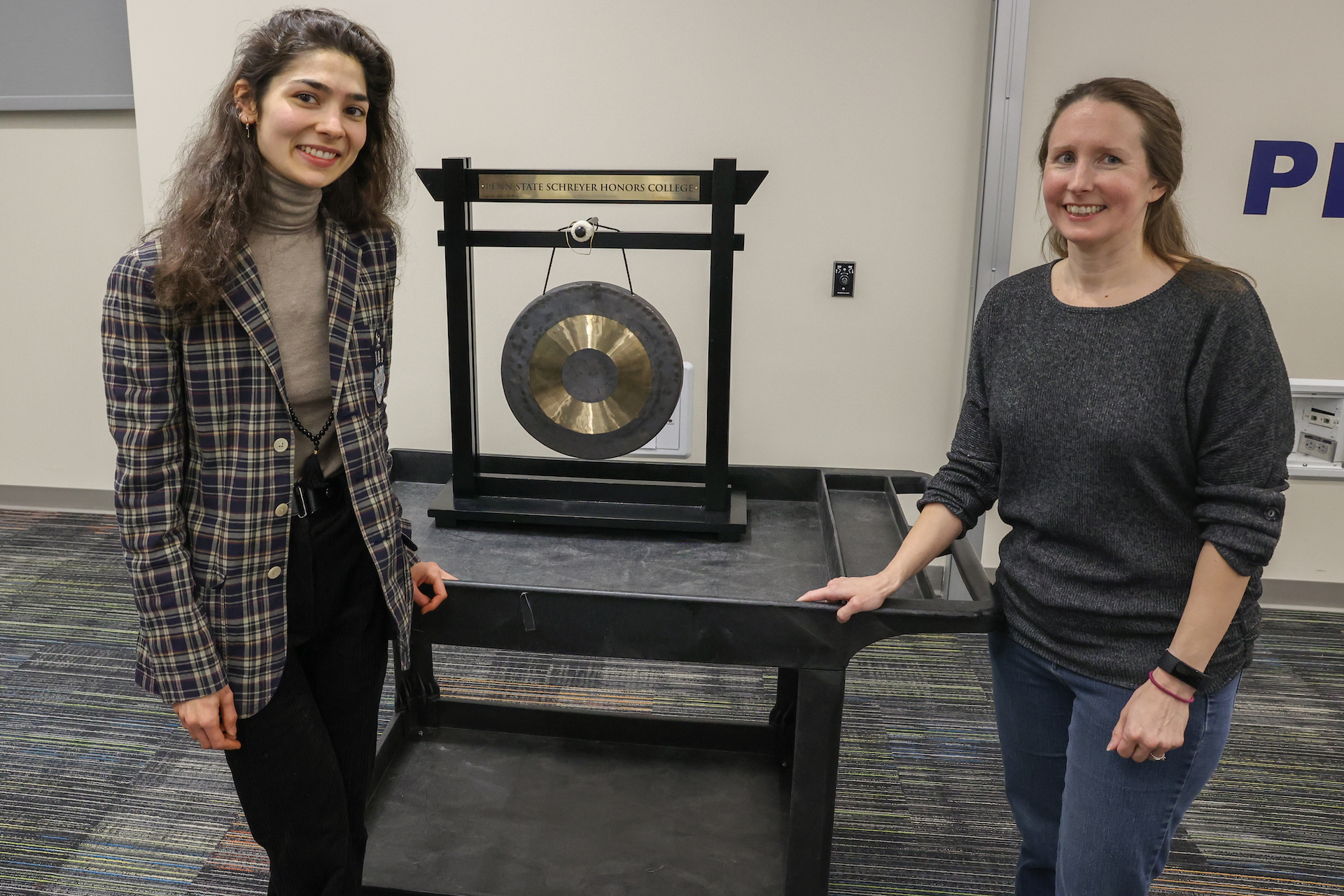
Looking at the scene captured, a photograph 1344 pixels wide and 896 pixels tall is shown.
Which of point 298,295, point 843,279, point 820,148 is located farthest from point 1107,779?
point 820,148

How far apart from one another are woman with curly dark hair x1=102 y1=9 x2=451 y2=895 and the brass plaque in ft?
1.09

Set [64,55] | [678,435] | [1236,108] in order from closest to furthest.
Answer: [1236,108], [678,435], [64,55]

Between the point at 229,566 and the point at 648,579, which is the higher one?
the point at 229,566

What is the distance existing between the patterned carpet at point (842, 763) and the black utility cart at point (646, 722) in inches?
11.3

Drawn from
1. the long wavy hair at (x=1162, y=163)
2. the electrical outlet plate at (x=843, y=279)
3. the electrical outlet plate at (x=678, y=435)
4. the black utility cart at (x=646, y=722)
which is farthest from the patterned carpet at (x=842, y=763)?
the long wavy hair at (x=1162, y=163)

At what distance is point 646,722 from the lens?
82.0 inches

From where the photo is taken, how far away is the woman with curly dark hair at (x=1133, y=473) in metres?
1.12

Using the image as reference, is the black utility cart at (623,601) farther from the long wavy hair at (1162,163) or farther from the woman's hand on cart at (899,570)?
the long wavy hair at (1162,163)

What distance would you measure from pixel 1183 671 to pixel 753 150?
2.00 meters

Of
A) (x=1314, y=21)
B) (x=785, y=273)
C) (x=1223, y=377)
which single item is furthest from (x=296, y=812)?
(x=1314, y=21)

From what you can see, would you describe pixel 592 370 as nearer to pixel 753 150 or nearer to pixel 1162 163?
pixel 1162 163

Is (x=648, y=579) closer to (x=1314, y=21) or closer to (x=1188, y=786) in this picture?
(x=1188, y=786)

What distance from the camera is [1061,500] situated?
4.02 feet

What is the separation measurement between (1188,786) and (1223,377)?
1.68 ft
